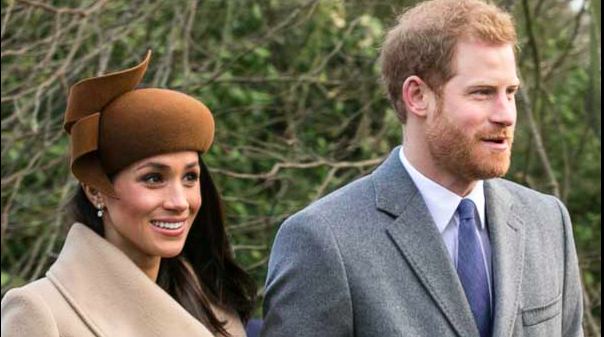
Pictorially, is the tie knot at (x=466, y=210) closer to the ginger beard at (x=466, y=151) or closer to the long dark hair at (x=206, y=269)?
the ginger beard at (x=466, y=151)

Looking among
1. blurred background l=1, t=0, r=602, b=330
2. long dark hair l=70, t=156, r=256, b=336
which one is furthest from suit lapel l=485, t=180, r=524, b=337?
blurred background l=1, t=0, r=602, b=330

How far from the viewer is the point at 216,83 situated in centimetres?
586

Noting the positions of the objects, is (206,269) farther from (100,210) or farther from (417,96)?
(417,96)

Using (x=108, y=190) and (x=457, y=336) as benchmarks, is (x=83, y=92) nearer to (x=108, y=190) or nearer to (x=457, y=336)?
(x=108, y=190)

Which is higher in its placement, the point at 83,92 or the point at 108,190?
the point at 83,92

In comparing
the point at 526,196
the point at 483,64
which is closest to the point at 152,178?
the point at 483,64

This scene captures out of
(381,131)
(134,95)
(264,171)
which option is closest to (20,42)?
(264,171)

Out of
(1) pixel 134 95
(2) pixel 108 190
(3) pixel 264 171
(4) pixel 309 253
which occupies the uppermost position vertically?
(1) pixel 134 95

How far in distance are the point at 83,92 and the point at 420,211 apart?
2.76 feet

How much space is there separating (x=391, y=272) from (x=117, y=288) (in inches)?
25.5

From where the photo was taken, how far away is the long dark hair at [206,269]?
3014 millimetres

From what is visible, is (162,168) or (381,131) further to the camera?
(381,131)

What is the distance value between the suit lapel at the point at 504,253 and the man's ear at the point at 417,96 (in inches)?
10.7

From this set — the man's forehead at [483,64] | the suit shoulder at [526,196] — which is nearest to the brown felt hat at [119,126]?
the man's forehead at [483,64]
